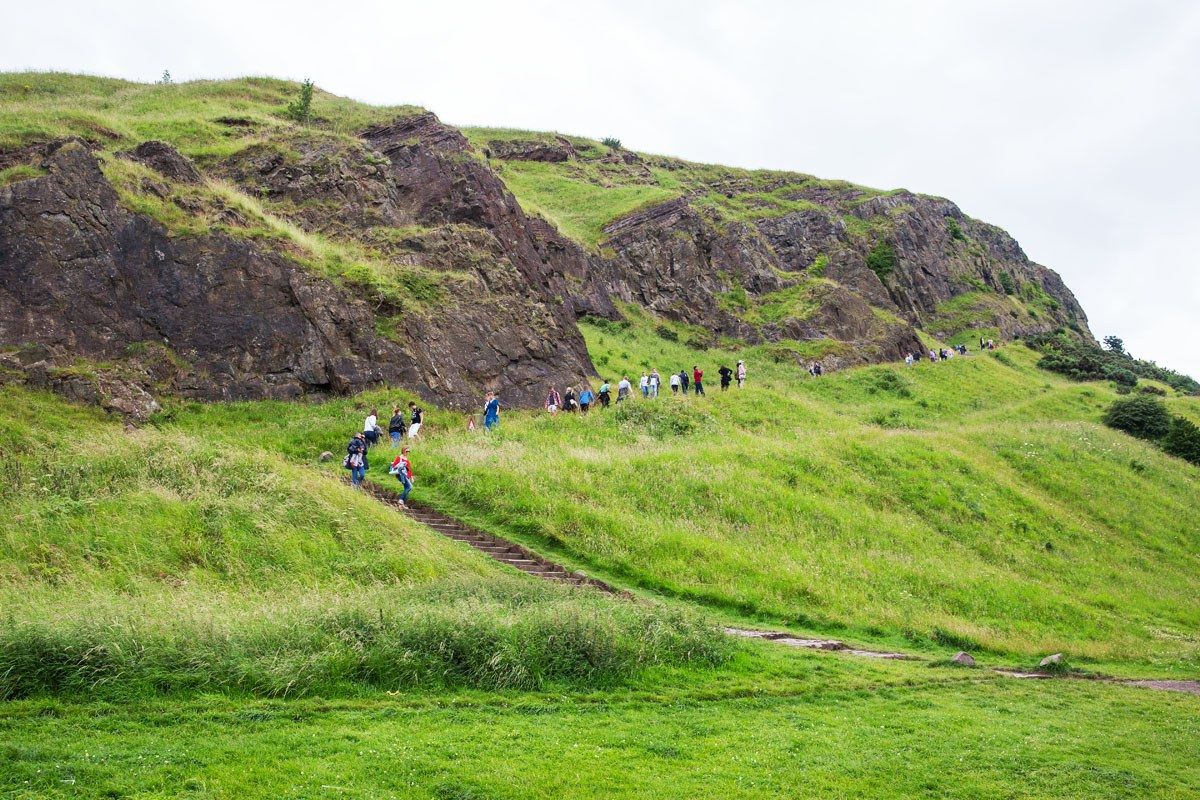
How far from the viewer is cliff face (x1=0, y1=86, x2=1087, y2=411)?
981 inches

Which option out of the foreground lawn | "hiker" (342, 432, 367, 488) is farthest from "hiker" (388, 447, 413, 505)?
the foreground lawn

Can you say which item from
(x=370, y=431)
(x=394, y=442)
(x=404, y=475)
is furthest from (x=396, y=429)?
(x=404, y=475)

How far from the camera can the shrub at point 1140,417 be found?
157 ft

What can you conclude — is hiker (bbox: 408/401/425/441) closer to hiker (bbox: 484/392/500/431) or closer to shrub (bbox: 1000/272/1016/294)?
hiker (bbox: 484/392/500/431)

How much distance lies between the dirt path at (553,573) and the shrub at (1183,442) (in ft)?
113

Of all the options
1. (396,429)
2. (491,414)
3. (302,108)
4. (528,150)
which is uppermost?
(528,150)

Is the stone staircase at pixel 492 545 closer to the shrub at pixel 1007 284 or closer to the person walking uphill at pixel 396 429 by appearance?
the person walking uphill at pixel 396 429

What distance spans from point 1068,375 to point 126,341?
68840 mm

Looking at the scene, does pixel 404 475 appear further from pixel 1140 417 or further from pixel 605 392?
pixel 1140 417

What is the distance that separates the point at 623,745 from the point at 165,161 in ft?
100

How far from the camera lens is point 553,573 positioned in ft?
59.3

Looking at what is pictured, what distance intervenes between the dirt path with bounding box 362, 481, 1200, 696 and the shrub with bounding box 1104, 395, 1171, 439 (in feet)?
121

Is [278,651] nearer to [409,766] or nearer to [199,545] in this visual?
[409,766]

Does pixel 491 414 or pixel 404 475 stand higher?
pixel 491 414
